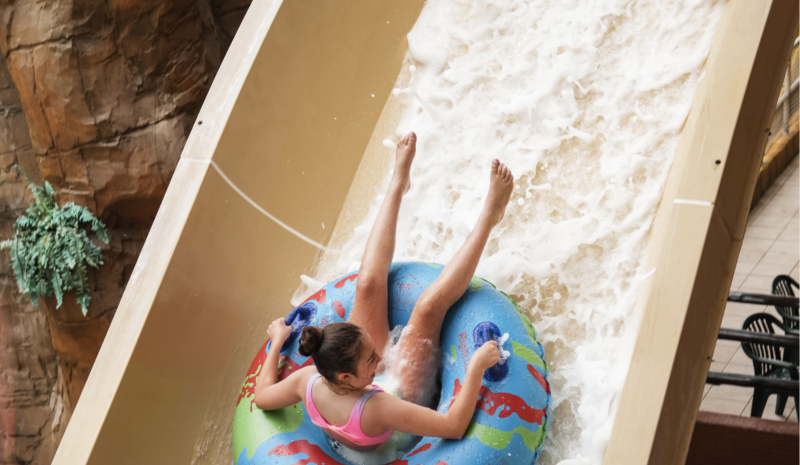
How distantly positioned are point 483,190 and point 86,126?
7.13 feet

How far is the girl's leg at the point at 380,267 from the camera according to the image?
5.29 ft

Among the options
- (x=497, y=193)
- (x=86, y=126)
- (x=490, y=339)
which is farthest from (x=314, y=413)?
(x=86, y=126)

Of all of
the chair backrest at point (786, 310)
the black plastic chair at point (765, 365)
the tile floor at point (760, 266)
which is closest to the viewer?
the black plastic chair at point (765, 365)

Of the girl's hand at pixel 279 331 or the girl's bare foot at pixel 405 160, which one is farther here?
the girl's bare foot at pixel 405 160

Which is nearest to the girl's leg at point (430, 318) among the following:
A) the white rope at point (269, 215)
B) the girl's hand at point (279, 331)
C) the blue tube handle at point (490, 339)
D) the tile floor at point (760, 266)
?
the blue tube handle at point (490, 339)

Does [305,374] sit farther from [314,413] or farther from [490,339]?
[490,339]

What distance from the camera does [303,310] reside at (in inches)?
67.7

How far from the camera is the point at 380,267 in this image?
1669mm

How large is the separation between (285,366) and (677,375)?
0.96 metres

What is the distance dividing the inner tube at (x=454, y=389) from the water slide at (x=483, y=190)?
19 centimetres

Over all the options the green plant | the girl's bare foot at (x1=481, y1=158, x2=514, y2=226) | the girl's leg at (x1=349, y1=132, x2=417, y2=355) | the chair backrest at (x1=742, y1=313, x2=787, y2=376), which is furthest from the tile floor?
the green plant

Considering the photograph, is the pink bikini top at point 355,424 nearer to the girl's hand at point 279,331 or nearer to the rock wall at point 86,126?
the girl's hand at point 279,331

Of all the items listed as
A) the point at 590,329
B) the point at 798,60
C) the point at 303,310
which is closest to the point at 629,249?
the point at 590,329

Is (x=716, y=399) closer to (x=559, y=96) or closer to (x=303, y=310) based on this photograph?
(x=559, y=96)
